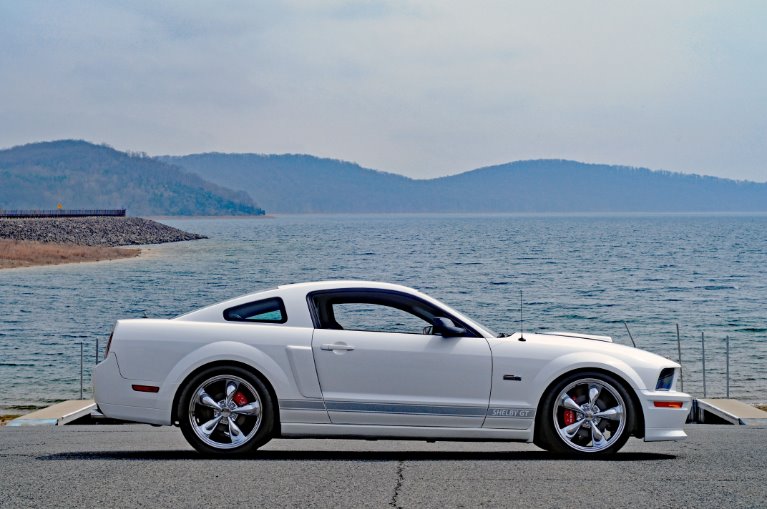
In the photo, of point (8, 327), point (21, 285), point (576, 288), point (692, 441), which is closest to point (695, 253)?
point (576, 288)

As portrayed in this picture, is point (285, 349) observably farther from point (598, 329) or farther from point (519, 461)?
point (598, 329)

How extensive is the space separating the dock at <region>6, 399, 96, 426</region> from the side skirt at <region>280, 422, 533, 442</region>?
186 inches

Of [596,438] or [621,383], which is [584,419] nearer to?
[596,438]

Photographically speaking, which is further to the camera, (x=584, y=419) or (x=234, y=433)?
(x=584, y=419)

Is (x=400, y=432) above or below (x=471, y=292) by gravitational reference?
above

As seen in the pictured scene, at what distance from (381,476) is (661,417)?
8.39ft

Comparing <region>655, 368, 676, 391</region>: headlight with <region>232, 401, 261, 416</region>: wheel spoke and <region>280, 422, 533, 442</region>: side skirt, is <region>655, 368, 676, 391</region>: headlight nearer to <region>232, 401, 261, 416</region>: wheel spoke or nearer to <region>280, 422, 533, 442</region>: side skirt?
<region>280, 422, 533, 442</region>: side skirt

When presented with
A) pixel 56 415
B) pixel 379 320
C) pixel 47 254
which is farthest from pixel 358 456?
pixel 47 254

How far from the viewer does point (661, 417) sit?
9.11 m

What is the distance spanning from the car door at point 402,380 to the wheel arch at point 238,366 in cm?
40

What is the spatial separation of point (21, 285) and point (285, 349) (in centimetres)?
7264

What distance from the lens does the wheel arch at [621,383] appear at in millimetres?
9039

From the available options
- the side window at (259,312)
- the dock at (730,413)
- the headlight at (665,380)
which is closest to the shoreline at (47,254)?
the dock at (730,413)

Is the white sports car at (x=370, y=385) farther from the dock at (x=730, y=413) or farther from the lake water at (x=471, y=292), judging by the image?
the lake water at (x=471, y=292)
